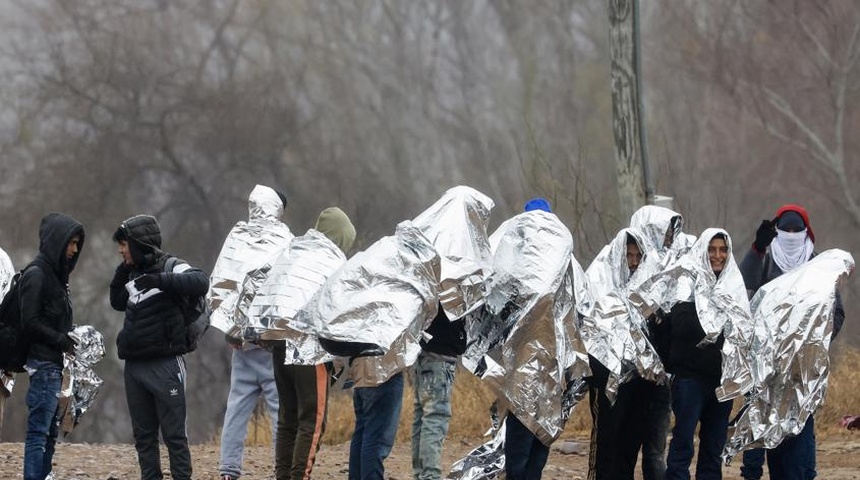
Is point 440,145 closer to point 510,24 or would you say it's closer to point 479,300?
point 510,24

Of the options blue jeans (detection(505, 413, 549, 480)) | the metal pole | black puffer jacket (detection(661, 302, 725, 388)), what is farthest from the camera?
the metal pole

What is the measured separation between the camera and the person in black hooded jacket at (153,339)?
26.5ft

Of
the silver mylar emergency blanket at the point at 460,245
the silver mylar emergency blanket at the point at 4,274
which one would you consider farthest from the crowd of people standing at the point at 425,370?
the silver mylar emergency blanket at the point at 4,274

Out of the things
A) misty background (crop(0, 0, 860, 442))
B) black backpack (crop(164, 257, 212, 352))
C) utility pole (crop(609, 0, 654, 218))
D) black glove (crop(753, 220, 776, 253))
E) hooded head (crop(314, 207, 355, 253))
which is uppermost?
misty background (crop(0, 0, 860, 442))

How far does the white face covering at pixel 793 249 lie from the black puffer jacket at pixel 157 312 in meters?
3.55

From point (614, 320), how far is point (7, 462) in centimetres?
501

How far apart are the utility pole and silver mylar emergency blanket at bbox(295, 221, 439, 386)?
21.4 feet

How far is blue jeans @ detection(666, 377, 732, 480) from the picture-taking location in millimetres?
8320

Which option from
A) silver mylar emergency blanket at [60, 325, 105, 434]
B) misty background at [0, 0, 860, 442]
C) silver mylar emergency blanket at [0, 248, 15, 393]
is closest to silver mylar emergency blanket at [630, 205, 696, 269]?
silver mylar emergency blanket at [60, 325, 105, 434]

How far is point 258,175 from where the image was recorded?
26.7m

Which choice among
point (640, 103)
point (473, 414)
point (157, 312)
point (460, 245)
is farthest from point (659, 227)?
point (640, 103)

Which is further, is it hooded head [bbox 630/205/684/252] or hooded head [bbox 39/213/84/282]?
hooded head [bbox 630/205/684/252]

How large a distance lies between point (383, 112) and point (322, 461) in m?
17.0

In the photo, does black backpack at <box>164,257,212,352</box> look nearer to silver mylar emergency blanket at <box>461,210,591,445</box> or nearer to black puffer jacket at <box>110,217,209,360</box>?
black puffer jacket at <box>110,217,209,360</box>
